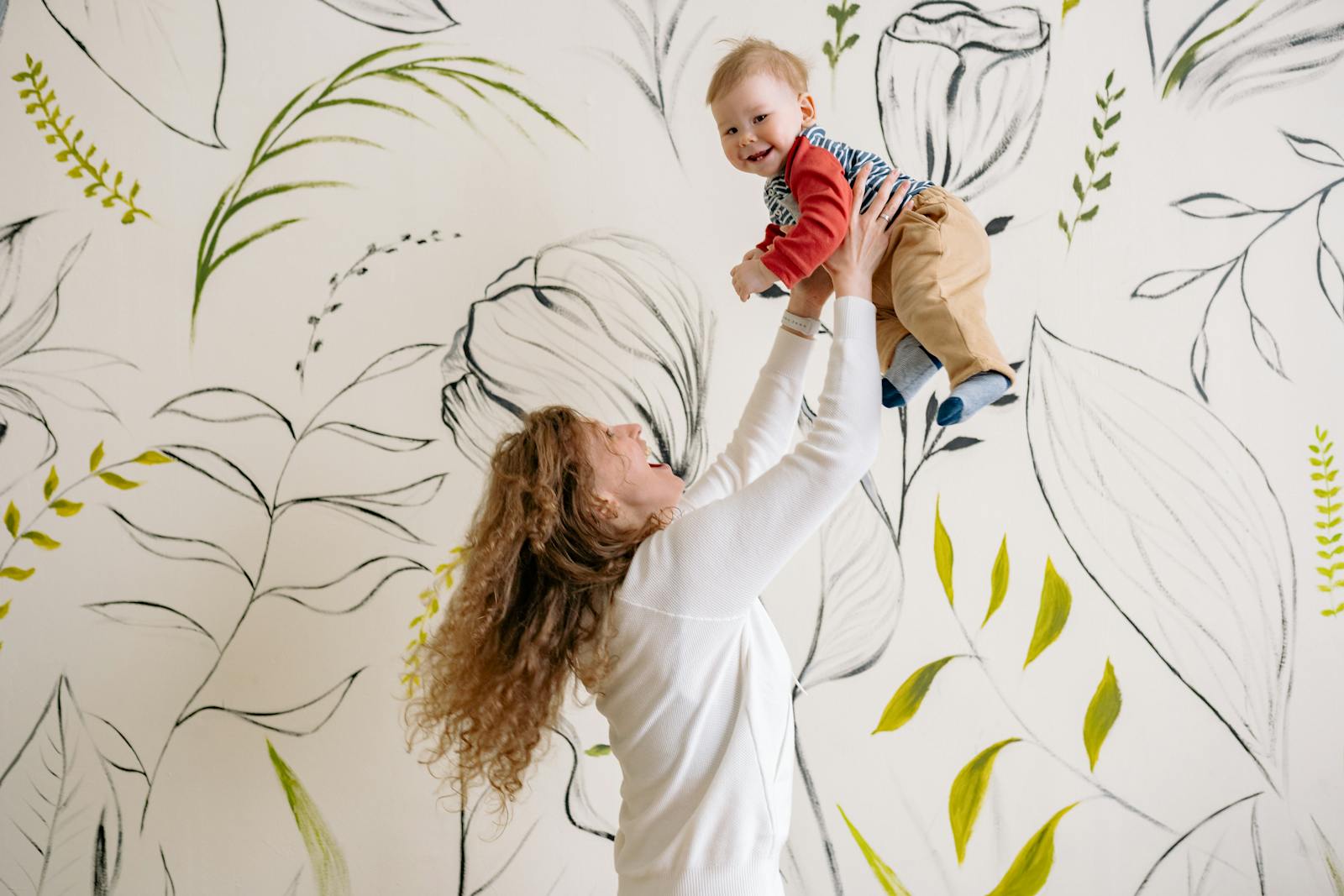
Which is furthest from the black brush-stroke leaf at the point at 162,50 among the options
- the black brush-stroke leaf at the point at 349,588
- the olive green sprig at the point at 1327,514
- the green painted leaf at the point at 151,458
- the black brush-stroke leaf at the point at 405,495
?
the olive green sprig at the point at 1327,514

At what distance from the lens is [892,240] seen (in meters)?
1.25

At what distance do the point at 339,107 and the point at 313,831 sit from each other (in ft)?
3.74

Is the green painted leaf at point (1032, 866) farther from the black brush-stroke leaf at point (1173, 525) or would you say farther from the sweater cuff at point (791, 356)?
the sweater cuff at point (791, 356)

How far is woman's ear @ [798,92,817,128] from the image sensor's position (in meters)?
1.30

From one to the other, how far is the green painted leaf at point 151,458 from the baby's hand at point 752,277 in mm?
940

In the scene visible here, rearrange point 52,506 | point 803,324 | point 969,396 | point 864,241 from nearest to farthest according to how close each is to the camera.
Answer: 1. point 969,396
2. point 864,241
3. point 803,324
4. point 52,506

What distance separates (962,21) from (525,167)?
2.54ft

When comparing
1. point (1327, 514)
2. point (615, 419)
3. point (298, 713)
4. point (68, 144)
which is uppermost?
point (68, 144)

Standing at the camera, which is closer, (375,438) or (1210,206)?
(375,438)

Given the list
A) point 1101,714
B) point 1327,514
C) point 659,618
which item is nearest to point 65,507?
point 659,618

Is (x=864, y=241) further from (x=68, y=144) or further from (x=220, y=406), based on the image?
(x=68, y=144)

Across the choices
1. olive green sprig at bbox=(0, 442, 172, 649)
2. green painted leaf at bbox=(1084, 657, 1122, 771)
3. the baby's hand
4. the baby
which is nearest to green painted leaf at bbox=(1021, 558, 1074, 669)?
green painted leaf at bbox=(1084, 657, 1122, 771)

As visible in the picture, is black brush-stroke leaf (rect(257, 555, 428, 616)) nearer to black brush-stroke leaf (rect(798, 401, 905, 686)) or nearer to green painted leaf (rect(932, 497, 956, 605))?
black brush-stroke leaf (rect(798, 401, 905, 686))

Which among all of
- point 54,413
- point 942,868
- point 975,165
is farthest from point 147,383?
point 942,868
